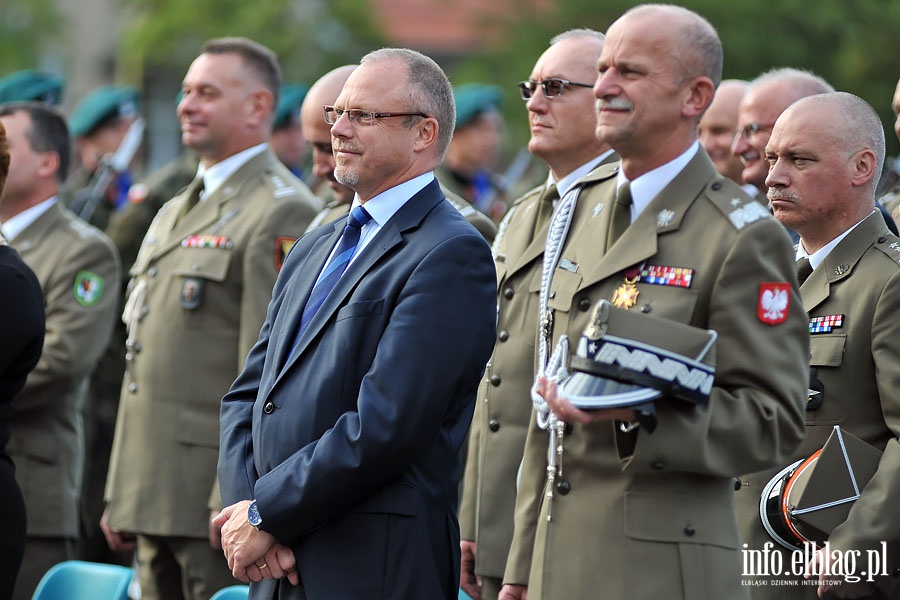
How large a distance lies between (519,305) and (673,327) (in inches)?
62.6

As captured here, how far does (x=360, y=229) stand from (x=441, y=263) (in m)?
0.41

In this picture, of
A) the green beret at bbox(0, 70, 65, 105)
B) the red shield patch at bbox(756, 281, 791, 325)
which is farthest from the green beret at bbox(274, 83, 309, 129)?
the red shield patch at bbox(756, 281, 791, 325)

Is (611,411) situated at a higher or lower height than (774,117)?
lower

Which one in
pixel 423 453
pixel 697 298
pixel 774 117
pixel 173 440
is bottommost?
pixel 173 440

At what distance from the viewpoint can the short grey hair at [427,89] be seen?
3.97 meters

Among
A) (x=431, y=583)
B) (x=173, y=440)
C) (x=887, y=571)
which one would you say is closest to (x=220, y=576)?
(x=173, y=440)

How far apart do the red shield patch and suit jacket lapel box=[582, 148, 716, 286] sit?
0.93 ft

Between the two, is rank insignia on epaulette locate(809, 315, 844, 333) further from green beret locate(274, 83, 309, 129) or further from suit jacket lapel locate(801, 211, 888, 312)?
green beret locate(274, 83, 309, 129)

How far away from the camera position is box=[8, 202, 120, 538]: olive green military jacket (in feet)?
19.5

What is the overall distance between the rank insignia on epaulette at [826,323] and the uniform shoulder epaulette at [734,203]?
0.82 m

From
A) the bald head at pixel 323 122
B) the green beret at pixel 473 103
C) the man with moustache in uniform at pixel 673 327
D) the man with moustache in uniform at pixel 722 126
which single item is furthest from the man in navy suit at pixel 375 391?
the green beret at pixel 473 103

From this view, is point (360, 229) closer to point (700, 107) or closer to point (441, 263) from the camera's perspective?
point (441, 263)

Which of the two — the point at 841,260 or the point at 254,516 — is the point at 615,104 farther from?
the point at 254,516

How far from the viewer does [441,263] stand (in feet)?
12.2
